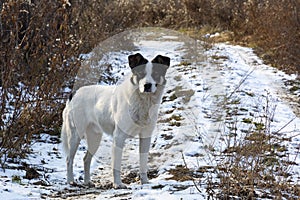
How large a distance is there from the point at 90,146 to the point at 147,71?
130 cm

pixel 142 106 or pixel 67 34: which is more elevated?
pixel 67 34

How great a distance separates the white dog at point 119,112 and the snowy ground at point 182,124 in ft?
0.97

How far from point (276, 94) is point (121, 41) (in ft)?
18.1

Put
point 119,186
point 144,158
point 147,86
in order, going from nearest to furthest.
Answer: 1. point 147,86
2. point 119,186
3. point 144,158

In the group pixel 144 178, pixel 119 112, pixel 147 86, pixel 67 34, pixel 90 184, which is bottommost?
pixel 90 184

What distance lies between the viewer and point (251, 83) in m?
8.34

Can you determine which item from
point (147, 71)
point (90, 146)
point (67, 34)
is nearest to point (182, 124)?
point (90, 146)

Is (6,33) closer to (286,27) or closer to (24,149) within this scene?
(24,149)

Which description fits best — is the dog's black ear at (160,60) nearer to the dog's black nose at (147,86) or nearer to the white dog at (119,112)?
the white dog at (119,112)

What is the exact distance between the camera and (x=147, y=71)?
4.04 m

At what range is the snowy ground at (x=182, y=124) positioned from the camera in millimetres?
4066

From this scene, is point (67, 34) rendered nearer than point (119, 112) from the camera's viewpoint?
No

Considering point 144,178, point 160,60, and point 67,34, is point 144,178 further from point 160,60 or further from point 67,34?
point 67,34

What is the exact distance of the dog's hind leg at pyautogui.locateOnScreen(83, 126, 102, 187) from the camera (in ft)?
15.6
